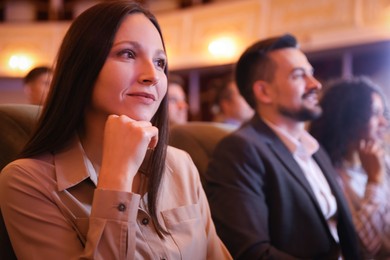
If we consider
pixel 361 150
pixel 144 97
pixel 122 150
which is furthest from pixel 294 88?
pixel 122 150

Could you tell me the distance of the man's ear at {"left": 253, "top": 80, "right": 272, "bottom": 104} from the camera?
6.07ft

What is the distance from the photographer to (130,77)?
1.01 m

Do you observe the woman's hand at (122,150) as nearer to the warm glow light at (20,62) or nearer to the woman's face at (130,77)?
the woman's face at (130,77)

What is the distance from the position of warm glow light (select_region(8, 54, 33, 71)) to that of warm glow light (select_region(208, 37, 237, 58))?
10.2ft

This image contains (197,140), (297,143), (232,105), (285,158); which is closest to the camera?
(285,158)

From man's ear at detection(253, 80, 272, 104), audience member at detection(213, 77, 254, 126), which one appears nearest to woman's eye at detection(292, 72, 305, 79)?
man's ear at detection(253, 80, 272, 104)

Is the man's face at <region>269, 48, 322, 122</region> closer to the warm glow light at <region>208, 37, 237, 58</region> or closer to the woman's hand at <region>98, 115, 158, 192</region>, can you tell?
the woman's hand at <region>98, 115, 158, 192</region>

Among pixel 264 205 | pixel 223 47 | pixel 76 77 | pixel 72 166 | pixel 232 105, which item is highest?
pixel 223 47

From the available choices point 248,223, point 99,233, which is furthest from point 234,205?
point 99,233

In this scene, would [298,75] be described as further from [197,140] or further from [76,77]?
[76,77]

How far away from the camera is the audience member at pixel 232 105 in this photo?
3.60m

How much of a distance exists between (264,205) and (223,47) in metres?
4.74

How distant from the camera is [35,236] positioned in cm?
87

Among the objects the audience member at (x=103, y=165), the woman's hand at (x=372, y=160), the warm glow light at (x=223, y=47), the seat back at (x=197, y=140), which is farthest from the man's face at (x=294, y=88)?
the warm glow light at (x=223, y=47)
